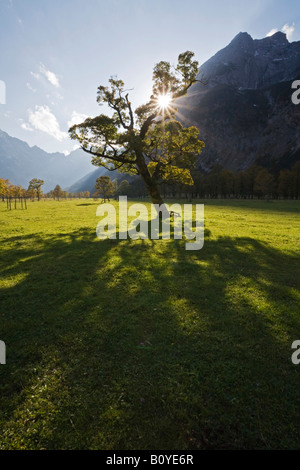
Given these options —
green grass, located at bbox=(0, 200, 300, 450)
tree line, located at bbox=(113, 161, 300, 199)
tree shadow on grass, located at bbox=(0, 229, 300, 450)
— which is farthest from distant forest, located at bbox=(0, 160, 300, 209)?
tree shadow on grass, located at bbox=(0, 229, 300, 450)

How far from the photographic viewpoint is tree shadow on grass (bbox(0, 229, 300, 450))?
3922 mm

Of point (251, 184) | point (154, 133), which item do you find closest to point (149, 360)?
point (154, 133)

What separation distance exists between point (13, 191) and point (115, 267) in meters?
88.8

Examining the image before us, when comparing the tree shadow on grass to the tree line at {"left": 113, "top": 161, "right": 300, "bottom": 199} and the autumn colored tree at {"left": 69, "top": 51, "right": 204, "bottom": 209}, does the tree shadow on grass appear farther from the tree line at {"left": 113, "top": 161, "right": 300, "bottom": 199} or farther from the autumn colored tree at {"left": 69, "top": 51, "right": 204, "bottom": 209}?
the tree line at {"left": 113, "top": 161, "right": 300, "bottom": 199}

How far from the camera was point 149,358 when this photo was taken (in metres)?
5.54

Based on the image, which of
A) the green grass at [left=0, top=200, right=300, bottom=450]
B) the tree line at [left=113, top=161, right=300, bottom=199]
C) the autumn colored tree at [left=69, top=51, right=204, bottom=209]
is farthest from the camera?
the tree line at [left=113, top=161, right=300, bottom=199]

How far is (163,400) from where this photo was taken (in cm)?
445

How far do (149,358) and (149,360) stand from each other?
6 cm

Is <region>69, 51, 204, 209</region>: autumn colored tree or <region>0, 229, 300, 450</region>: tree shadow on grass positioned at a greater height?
<region>69, 51, 204, 209</region>: autumn colored tree

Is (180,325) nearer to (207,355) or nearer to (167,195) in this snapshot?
(207,355)

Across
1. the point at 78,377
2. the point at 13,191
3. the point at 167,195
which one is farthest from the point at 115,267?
the point at 167,195

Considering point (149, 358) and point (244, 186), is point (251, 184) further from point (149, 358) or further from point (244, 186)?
point (149, 358)

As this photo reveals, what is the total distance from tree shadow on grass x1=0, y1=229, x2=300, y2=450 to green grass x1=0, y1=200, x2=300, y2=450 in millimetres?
23
